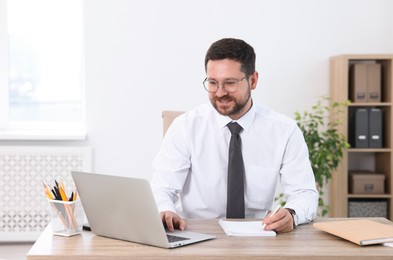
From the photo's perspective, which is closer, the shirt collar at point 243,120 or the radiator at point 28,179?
the shirt collar at point 243,120

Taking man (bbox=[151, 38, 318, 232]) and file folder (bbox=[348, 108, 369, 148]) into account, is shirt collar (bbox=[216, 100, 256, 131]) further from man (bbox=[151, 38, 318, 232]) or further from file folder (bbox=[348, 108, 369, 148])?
file folder (bbox=[348, 108, 369, 148])

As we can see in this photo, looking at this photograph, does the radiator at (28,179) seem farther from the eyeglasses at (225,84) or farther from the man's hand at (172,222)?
the man's hand at (172,222)

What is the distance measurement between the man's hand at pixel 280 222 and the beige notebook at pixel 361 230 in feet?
0.28

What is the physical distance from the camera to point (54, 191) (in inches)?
72.4

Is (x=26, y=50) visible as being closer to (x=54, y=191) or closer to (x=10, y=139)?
(x=10, y=139)

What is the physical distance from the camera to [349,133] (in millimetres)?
4309

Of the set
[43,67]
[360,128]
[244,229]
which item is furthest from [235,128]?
[43,67]

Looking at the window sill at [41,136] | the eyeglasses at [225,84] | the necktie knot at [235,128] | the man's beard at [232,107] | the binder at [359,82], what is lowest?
the window sill at [41,136]

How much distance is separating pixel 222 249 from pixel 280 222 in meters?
0.29

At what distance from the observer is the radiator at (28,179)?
4.35m

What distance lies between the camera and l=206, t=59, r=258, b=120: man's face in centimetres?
224

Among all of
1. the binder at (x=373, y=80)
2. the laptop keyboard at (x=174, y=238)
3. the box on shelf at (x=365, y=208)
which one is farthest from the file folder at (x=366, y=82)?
the laptop keyboard at (x=174, y=238)

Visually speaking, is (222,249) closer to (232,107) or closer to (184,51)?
(232,107)

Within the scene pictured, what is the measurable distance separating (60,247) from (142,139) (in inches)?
109
